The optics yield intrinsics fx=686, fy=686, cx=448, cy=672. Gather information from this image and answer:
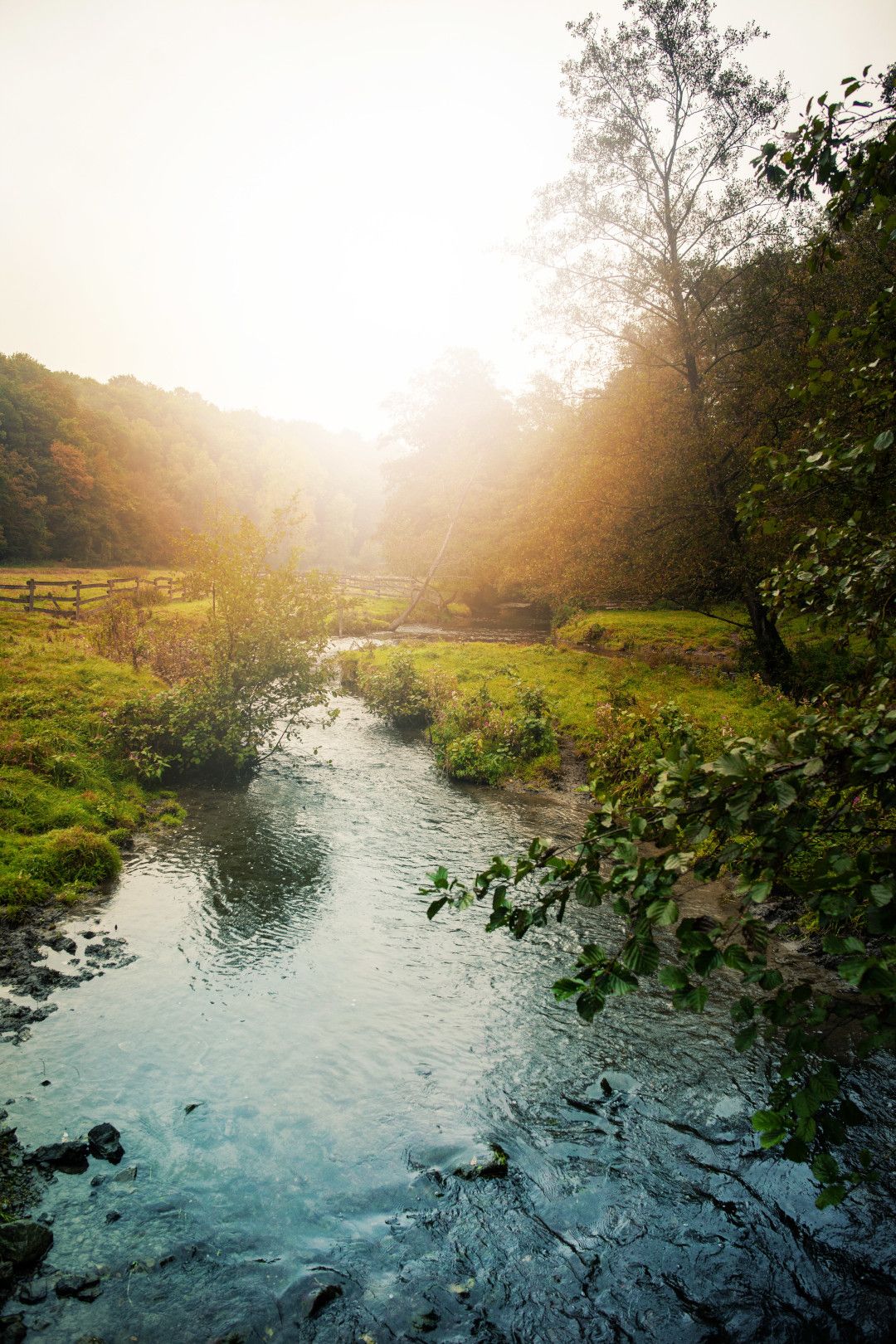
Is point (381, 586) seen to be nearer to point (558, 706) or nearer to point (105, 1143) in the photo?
point (558, 706)

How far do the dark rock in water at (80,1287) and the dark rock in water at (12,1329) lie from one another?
24 cm

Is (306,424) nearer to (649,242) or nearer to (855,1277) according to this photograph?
(649,242)

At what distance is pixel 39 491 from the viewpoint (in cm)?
5844

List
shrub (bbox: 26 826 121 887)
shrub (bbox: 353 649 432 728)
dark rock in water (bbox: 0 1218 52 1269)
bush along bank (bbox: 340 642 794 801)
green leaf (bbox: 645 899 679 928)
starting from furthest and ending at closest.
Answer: shrub (bbox: 353 649 432 728), bush along bank (bbox: 340 642 794 801), shrub (bbox: 26 826 121 887), dark rock in water (bbox: 0 1218 52 1269), green leaf (bbox: 645 899 679 928)

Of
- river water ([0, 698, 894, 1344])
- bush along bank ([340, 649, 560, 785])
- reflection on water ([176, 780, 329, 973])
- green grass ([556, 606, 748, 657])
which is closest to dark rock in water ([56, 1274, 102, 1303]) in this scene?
river water ([0, 698, 894, 1344])

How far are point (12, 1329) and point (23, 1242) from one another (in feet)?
1.87

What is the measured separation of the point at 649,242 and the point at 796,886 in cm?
2266

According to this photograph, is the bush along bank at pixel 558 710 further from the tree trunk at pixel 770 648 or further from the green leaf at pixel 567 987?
the green leaf at pixel 567 987

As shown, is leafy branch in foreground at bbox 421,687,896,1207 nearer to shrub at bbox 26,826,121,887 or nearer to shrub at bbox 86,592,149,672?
shrub at bbox 26,826,121,887

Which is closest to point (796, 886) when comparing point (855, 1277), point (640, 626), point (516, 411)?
point (855, 1277)

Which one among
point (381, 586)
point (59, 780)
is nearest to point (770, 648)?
point (59, 780)

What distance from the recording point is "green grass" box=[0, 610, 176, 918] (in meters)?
10.6

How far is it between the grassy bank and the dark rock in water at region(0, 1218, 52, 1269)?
32.2 ft

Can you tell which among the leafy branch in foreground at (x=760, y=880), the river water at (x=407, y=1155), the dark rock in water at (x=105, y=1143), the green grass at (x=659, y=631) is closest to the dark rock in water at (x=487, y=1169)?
the river water at (x=407, y=1155)
